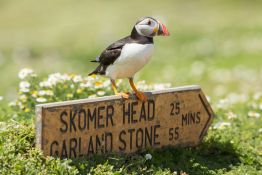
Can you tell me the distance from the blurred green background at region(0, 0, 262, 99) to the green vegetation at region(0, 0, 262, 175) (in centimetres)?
4

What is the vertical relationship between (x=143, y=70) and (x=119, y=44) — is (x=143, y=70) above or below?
below

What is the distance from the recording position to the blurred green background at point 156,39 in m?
18.5

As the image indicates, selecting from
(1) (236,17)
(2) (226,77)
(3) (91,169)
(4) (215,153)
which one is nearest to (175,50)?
(2) (226,77)

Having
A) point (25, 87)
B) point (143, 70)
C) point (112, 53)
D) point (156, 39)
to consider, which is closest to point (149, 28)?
point (112, 53)

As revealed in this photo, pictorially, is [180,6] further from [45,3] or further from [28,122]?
[28,122]

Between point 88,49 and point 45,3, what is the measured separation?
1273 cm

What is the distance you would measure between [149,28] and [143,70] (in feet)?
40.1

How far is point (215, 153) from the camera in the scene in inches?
369

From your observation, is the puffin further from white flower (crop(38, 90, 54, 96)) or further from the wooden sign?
white flower (crop(38, 90, 54, 96))

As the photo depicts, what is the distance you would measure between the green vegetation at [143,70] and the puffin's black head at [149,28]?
1.53 meters

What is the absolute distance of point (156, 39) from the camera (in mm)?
26906

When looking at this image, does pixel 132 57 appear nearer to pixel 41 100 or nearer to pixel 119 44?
pixel 119 44

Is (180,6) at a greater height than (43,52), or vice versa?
(180,6)

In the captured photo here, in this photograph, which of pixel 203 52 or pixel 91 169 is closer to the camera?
pixel 91 169
